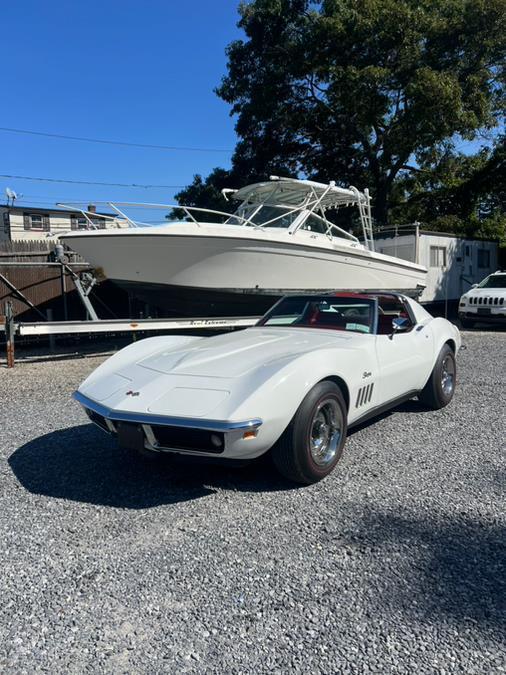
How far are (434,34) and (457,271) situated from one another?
962cm

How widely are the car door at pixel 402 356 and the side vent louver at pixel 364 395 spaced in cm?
20

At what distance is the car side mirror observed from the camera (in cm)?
479

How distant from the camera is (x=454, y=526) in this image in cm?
297

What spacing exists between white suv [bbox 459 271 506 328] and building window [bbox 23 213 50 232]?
30559 millimetres

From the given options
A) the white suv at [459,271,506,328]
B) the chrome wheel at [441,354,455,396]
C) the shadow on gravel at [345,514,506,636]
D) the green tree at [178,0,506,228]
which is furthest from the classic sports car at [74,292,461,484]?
the green tree at [178,0,506,228]

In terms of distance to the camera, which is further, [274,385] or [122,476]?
[122,476]

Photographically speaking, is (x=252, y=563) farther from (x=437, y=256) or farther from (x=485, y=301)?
(x=437, y=256)

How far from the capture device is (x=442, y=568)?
8.34 ft

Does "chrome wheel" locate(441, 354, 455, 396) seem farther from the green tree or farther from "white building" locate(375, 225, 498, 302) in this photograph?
the green tree

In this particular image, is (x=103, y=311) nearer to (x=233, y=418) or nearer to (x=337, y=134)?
(x=233, y=418)

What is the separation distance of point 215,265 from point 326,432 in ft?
20.1

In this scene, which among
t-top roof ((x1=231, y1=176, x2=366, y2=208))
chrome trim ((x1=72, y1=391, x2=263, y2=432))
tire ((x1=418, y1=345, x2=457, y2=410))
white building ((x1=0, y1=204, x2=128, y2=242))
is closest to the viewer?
chrome trim ((x1=72, y1=391, x2=263, y2=432))

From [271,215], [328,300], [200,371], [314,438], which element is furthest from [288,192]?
[314,438]

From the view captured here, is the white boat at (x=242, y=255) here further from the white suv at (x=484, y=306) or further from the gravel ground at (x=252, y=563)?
the gravel ground at (x=252, y=563)
